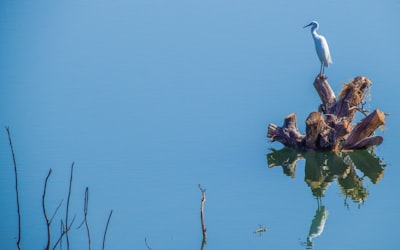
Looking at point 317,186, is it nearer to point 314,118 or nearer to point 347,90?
point 314,118

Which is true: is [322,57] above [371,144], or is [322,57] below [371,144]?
above

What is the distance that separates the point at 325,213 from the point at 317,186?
2.60ft

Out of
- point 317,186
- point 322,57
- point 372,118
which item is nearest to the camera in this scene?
point 317,186

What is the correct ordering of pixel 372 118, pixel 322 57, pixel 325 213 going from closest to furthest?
1. pixel 325 213
2. pixel 372 118
3. pixel 322 57

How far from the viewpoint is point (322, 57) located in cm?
987

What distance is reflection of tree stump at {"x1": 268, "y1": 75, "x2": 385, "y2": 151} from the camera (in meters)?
8.56

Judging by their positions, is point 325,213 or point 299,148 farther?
point 299,148

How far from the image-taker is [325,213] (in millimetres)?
7227

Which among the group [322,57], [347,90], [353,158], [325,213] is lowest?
[325,213]

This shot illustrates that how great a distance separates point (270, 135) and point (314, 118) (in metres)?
0.81

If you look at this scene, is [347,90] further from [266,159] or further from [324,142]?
[266,159]

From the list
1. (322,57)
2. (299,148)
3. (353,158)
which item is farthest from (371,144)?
(322,57)

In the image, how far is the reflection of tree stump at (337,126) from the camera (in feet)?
28.1

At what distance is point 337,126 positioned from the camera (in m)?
8.54
